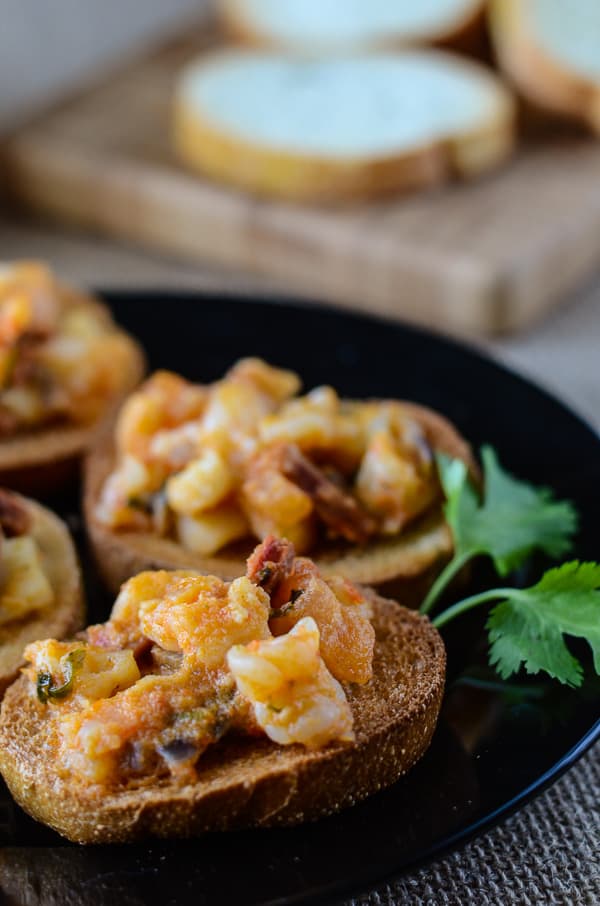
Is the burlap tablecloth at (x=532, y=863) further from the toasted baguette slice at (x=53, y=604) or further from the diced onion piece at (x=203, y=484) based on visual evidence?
the diced onion piece at (x=203, y=484)

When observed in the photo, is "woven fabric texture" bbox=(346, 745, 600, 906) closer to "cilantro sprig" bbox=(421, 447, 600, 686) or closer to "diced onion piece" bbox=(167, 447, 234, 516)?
"cilantro sprig" bbox=(421, 447, 600, 686)

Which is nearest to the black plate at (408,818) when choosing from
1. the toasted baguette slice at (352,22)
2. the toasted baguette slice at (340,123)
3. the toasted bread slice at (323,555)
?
the toasted bread slice at (323,555)

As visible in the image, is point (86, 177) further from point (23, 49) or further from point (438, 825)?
point (438, 825)

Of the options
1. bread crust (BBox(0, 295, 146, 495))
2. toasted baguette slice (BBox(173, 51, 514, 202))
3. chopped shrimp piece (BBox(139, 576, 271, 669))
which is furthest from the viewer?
toasted baguette slice (BBox(173, 51, 514, 202))

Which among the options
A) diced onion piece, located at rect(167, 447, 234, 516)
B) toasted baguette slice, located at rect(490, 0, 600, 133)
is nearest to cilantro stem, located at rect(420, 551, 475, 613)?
diced onion piece, located at rect(167, 447, 234, 516)

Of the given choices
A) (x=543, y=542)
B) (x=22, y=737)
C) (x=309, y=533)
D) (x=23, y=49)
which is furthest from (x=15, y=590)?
(x=23, y=49)

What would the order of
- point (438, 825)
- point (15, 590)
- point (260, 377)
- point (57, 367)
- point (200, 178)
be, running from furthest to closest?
point (200, 178) < point (57, 367) < point (260, 377) < point (15, 590) < point (438, 825)
